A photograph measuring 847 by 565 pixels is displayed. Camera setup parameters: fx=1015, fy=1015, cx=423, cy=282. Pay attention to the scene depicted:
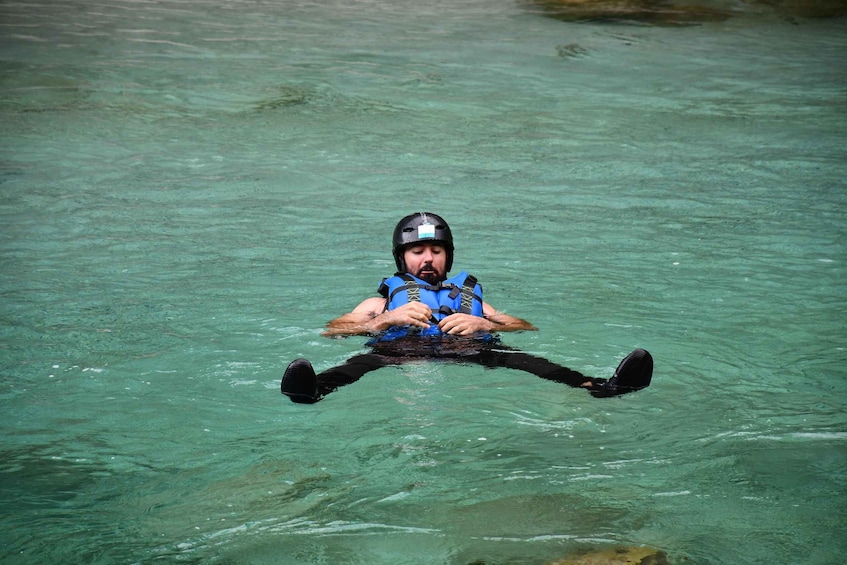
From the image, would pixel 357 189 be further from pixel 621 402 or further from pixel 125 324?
pixel 621 402

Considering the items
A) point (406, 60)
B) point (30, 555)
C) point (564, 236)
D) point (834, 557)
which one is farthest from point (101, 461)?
point (406, 60)

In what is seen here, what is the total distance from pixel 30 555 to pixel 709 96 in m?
15.2

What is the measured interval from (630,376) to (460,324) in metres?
1.28

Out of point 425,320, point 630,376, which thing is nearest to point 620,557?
point 630,376

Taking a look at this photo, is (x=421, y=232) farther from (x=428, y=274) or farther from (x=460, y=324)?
(x=460, y=324)

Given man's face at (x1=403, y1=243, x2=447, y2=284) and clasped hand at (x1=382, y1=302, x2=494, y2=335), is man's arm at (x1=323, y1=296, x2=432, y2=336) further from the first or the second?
man's face at (x1=403, y1=243, x2=447, y2=284)

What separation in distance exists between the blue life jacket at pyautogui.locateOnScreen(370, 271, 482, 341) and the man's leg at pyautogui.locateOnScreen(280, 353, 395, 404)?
493 millimetres

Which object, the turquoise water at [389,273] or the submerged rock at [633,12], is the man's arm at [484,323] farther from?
the submerged rock at [633,12]

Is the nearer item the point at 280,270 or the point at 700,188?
the point at 280,270

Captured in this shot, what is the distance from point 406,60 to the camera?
791 inches

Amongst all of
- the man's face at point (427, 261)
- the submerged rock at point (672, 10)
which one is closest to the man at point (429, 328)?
the man's face at point (427, 261)

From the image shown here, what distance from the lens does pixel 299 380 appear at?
19.3 ft

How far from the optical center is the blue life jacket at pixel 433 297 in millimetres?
7164

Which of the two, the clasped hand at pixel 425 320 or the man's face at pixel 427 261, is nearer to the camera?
the clasped hand at pixel 425 320
